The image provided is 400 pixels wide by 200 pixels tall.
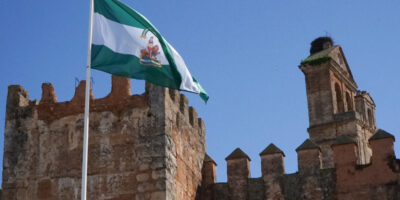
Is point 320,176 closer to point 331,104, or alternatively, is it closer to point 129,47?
point 129,47

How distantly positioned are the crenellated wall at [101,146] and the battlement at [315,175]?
151cm

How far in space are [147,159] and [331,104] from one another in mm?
16066

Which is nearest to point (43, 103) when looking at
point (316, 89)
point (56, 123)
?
point (56, 123)

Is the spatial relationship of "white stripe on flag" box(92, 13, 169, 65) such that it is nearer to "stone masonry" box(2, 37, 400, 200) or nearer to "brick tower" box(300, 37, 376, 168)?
"stone masonry" box(2, 37, 400, 200)

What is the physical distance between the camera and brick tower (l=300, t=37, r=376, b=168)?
100 feet

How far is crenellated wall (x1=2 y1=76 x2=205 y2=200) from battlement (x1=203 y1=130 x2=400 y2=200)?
1.51 m

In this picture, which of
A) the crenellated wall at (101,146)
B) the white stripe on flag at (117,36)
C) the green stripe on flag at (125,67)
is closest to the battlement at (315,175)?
the crenellated wall at (101,146)

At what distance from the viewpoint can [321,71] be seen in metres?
31.8

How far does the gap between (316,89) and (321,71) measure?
2.88ft

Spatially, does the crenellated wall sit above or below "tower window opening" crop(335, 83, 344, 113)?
below

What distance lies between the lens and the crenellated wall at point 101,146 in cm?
1630

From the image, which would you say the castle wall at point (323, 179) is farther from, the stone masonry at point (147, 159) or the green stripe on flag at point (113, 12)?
the green stripe on flag at point (113, 12)

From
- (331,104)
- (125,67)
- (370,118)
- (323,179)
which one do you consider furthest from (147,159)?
(370,118)

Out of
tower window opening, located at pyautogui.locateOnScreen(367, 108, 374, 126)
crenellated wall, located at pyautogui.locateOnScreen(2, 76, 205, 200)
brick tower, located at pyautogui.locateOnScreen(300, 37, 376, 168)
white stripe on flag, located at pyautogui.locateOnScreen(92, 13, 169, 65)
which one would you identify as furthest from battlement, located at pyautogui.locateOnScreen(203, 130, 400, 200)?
tower window opening, located at pyautogui.locateOnScreen(367, 108, 374, 126)
